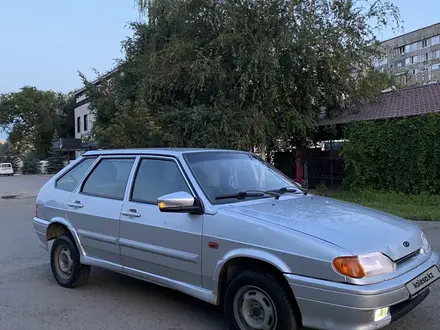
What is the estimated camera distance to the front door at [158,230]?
4184 mm

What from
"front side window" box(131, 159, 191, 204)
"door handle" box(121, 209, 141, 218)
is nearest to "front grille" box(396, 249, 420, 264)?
"front side window" box(131, 159, 191, 204)

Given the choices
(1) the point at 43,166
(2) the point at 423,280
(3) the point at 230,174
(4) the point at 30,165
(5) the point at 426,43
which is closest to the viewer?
(2) the point at 423,280

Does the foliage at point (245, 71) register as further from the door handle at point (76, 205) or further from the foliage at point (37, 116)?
the foliage at point (37, 116)

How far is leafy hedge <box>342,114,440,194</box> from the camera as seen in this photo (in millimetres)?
14414

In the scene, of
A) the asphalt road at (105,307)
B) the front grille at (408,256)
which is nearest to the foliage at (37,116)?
the asphalt road at (105,307)

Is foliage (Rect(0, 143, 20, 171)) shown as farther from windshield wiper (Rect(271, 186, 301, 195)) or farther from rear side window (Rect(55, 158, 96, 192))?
windshield wiper (Rect(271, 186, 301, 195))

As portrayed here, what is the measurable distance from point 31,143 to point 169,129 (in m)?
52.4

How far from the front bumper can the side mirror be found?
1.08 metres

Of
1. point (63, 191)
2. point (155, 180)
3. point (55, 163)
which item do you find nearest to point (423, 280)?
point (155, 180)

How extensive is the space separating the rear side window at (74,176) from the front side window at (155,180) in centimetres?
106

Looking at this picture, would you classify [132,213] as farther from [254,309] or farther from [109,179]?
[254,309]

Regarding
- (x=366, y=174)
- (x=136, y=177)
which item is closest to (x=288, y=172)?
(x=366, y=174)

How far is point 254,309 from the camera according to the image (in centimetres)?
377

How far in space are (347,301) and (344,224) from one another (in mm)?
691
